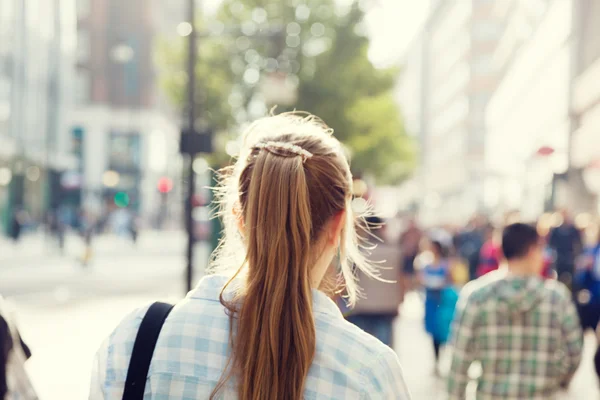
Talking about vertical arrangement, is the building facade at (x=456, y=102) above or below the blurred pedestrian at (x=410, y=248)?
above

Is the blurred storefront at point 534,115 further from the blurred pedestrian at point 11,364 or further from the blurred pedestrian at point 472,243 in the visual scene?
the blurred pedestrian at point 11,364

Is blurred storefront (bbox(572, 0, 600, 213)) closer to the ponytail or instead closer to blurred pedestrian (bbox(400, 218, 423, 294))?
blurred pedestrian (bbox(400, 218, 423, 294))

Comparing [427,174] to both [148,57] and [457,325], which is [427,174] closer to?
[148,57]

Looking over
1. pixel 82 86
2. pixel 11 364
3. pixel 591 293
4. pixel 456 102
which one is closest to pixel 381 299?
pixel 591 293

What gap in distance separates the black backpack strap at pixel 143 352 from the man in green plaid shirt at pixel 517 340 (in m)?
2.46

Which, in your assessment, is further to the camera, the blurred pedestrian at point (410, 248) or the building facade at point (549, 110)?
the building facade at point (549, 110)

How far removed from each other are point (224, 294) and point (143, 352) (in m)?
0.21

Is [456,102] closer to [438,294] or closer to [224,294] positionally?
[438,294]

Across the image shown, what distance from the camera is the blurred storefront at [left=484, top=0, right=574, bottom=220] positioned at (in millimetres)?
27016

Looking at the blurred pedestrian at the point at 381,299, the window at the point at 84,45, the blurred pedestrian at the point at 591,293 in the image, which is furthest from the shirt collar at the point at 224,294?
the window at the point at 84,45

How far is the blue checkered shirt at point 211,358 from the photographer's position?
156 cm

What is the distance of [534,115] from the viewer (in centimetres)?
3456

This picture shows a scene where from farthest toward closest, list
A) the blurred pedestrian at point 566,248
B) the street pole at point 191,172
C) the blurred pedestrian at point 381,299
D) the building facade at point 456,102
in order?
the building facade at point 456,102 → the blurred pedestrian at point 566,248 → the street pole at point 191,172 → the blurred pedestrian at point 381,299

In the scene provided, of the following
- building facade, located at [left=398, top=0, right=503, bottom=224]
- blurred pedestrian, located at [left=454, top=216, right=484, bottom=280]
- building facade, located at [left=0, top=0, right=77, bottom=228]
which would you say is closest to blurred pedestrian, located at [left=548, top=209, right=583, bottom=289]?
blurred pedestrian, located at [left=454, top=216, right=484, bottom=280]
